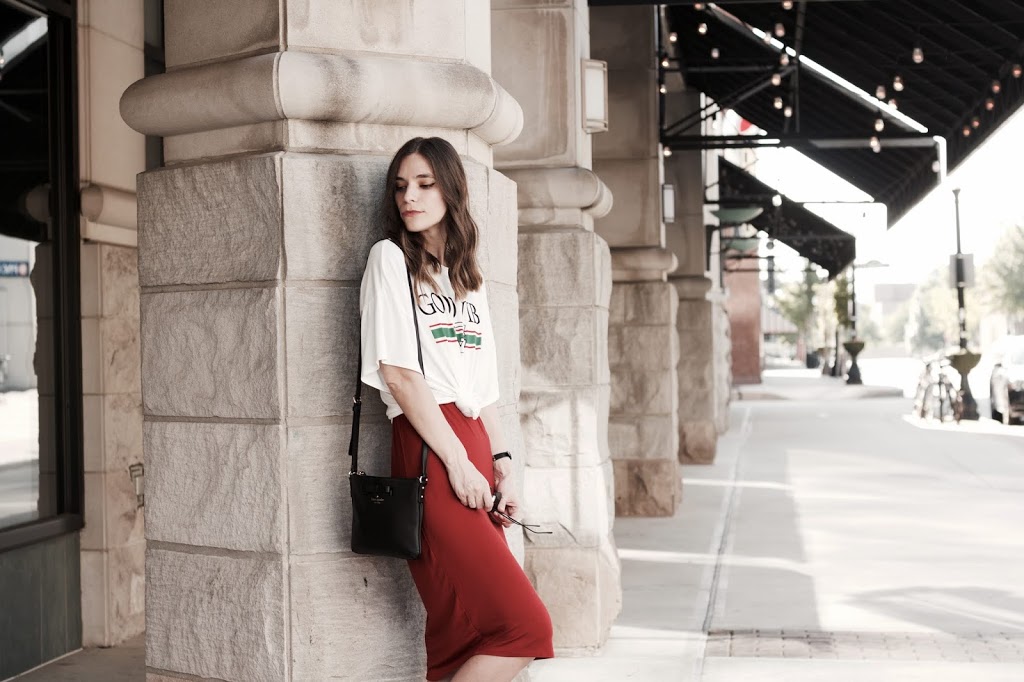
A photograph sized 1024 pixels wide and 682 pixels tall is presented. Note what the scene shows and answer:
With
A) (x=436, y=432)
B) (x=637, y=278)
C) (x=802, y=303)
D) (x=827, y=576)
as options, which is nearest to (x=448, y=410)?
(x=436, y=432)

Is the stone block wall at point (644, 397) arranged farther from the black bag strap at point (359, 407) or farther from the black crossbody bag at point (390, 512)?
the black crossbody bag at point (390, 512)

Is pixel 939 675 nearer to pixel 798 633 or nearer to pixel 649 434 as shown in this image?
pixel 798 633

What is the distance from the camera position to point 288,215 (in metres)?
3.55

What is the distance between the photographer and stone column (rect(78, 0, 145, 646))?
6387mm

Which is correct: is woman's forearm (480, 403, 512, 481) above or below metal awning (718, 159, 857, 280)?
below

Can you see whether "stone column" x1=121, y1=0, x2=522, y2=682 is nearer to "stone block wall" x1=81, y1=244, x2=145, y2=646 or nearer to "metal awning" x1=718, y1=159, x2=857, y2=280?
"stone block wall" x1=81, y1=244, x2=145, y2=646

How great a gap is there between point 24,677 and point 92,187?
238cm

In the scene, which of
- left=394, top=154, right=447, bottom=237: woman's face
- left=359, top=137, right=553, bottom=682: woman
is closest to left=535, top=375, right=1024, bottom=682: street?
left=359, top=137, right=553, bottom=682: woman

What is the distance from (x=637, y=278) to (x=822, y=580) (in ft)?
12.6

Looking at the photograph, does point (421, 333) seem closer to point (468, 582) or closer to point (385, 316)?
point (385, 316)

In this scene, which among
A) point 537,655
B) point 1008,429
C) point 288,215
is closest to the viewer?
point 537,655

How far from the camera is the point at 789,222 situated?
97.6 feet

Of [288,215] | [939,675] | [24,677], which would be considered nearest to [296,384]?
[288,215]

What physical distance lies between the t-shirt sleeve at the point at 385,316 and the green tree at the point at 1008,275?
321ft
